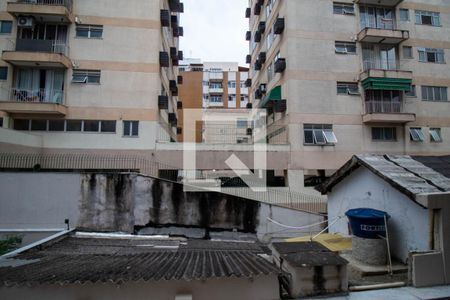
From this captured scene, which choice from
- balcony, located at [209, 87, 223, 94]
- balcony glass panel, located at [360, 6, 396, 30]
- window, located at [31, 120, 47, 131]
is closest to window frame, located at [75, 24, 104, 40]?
window, located at [31, 120, 47, 131]

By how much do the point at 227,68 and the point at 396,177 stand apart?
187ft

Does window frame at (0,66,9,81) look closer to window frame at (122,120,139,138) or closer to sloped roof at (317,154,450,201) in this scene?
window frame at (122,120,139,138)

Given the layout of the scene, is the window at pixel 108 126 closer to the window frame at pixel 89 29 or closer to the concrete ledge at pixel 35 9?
the window frame at pixel 89 29

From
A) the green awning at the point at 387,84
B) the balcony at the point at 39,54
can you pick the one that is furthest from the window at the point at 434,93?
the balcony at the point at 39,54

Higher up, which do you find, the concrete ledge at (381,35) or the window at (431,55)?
the concrete ledge at (381,35)

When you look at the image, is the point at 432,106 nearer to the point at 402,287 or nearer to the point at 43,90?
the point at 402,287

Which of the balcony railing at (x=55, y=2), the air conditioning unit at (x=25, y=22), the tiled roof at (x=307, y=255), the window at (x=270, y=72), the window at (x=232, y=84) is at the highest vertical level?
the window at (x=232, y=84)

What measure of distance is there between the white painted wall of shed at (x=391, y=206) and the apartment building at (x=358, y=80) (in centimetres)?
928

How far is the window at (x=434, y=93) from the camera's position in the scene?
2191 cm

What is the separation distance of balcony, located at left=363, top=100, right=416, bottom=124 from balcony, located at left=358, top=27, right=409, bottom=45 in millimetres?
4426

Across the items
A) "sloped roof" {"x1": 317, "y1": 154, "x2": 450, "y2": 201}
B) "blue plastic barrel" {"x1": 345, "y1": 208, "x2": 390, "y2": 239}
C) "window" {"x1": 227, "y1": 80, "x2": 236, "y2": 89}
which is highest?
"window" {"x1": 227, "y1": 80, "x2": 236, "y2": 89}

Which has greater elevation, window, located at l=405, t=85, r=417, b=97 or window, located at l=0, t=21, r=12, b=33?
window, located at l=0, t=21, r=12, b=33

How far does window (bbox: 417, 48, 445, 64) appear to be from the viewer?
2227 cm
